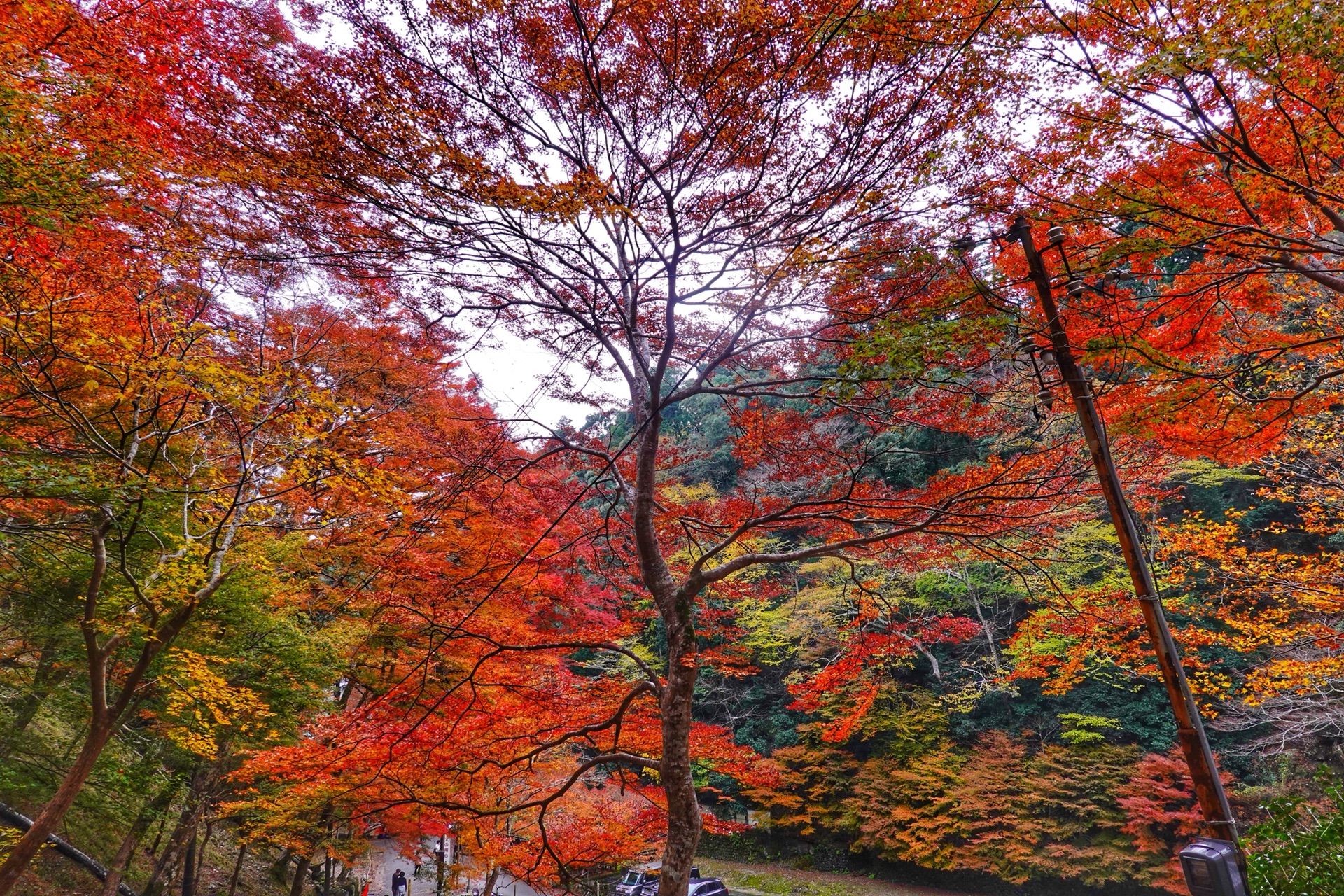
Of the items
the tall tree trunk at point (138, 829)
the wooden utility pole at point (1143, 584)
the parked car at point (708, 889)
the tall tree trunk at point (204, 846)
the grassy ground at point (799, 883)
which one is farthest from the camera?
the grassy ground at point (799, 883)

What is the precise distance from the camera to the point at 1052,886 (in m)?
12.2

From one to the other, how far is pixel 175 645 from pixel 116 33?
6.46 meters

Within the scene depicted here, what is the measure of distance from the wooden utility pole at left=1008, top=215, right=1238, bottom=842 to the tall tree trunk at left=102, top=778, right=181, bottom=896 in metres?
10.9

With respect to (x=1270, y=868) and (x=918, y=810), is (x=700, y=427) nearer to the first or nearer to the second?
(x=918, y=810)

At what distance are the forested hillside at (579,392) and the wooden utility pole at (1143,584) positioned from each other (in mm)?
36

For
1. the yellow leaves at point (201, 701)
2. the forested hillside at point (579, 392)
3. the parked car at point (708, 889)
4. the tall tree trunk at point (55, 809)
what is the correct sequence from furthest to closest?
the parked car at point (708, 889)
the yellow leaves at point (201, 701)
the tall tree trunk at point (55, 809)
the forested hillside at point (579, 392)

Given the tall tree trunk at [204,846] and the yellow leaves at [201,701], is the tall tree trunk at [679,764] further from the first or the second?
the tall tree trunk at [204,846]

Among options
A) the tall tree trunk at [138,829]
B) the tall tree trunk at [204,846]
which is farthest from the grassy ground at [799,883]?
the tall tree trunk at [138,829]

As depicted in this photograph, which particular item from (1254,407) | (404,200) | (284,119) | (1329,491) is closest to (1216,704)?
(1329,491)

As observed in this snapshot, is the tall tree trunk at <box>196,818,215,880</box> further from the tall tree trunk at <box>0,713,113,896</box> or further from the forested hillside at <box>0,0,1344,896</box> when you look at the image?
the tall tree trunk at <box>0,713,113,896</box>

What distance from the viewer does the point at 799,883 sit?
1547cm

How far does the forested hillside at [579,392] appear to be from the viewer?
389 centimetres

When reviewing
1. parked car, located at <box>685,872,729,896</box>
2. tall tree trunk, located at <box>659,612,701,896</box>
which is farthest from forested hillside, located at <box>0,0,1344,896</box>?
parked car, located at <box>685,872,729,896</box>

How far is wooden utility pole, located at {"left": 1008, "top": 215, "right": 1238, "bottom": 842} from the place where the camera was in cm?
296
